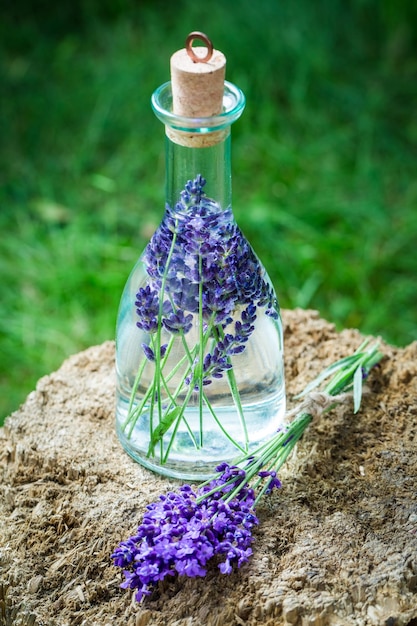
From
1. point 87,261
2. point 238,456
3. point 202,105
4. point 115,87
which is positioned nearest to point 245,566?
point 238,456

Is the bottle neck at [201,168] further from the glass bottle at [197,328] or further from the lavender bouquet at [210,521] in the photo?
the lavender bouquet at [210,521]

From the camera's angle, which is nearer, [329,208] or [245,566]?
[245,566]

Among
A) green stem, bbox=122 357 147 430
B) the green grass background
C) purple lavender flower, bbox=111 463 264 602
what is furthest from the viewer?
the green grass background

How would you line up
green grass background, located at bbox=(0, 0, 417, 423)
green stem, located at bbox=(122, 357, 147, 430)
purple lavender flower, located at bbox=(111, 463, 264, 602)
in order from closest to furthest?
purple lavender flower, located at bbox=(111, 463, 264, 602)
green stem, located at bbox=(122, 357, 147, 430)
green grass background, located at bbox=(0, 0, 417, 423)

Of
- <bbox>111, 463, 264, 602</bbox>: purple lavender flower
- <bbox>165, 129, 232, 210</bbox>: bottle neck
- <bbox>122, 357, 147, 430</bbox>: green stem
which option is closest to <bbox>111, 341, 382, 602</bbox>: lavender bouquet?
<bbox>111, 463, 264, 602</bbox>: purple lavender flower

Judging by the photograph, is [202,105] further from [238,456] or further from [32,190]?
[32,190]

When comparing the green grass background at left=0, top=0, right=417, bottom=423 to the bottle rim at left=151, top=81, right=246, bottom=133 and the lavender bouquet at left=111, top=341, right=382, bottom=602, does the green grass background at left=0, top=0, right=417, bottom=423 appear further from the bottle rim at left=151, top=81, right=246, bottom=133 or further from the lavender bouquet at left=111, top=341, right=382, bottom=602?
the bottle rim at left=151, top=81, right=246, bottom=133

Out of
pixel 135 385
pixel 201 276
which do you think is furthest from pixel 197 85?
pixel 135 385
